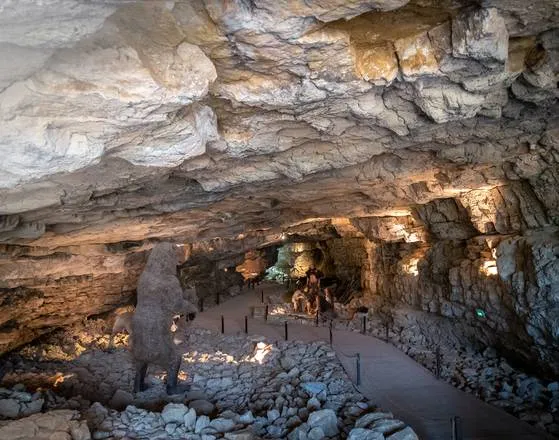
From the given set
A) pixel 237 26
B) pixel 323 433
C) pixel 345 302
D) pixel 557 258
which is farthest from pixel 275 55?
pixel 345 302

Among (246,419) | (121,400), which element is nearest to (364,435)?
(246,419)

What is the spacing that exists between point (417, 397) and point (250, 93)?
7016 mm

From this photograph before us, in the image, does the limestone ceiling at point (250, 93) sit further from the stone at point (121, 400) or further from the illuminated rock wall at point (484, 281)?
the stone at point (121, 400)

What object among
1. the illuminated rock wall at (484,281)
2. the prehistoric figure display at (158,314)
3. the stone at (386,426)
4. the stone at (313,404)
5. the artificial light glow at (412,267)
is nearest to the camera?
the stone at (386,426)

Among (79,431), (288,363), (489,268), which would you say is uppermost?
(489,268)

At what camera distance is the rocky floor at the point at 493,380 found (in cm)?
774

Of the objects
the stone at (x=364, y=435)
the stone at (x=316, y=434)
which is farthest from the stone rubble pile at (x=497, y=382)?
the stone at (x=316, y=434)

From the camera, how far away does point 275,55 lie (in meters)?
3.41

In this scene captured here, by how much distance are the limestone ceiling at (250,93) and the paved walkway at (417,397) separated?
445 centimetres

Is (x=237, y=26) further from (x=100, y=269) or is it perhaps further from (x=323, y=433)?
(x=100, y=269)

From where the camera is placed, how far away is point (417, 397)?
8188 mm

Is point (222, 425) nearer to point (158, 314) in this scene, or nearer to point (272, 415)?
point (272, 415)

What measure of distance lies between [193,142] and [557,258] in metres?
7.29

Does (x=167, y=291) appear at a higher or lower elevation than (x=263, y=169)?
lower
